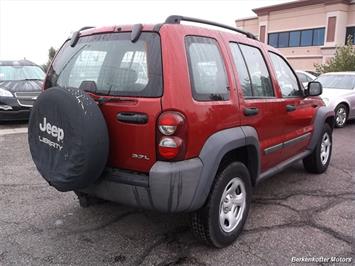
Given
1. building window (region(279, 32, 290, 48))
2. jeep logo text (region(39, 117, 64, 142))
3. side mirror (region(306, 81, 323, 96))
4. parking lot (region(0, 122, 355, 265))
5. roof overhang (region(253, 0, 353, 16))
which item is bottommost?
parking lot (region(0, 122, 355, 265))

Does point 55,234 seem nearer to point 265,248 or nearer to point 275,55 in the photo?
point 265,248

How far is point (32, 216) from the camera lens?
4094mm

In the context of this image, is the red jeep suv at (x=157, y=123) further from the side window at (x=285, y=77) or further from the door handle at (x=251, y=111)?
the side window at (x=285, y=77)

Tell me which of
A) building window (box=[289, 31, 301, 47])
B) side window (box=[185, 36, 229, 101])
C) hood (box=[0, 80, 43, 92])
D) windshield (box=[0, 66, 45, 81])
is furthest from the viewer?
building window (box=[289, 31, 301, 47])

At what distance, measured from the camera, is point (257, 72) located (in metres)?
4.02

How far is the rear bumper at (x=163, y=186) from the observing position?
9.50ft

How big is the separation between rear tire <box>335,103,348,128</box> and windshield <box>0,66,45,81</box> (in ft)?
26.8

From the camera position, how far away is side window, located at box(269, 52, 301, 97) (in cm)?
448

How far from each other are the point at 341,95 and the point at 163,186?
28.7 feet

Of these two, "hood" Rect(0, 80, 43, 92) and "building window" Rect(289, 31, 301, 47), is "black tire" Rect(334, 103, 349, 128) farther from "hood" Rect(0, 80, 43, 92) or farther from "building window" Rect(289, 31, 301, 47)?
"building window" Rect(289, 31, 301, 47)

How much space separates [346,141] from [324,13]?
3025 cm

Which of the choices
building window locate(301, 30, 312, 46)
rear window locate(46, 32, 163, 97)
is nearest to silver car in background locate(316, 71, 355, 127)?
rear window locate(46, 32, 163, 97)

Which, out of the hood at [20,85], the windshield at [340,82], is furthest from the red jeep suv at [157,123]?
the windshield at [340,82]

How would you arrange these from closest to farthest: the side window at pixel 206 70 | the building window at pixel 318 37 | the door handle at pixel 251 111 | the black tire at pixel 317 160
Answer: the side window at pixel 206 70
the door handle at pixel 251 111
the black tire at pixel 317 160
the building window at pixel 318 37
